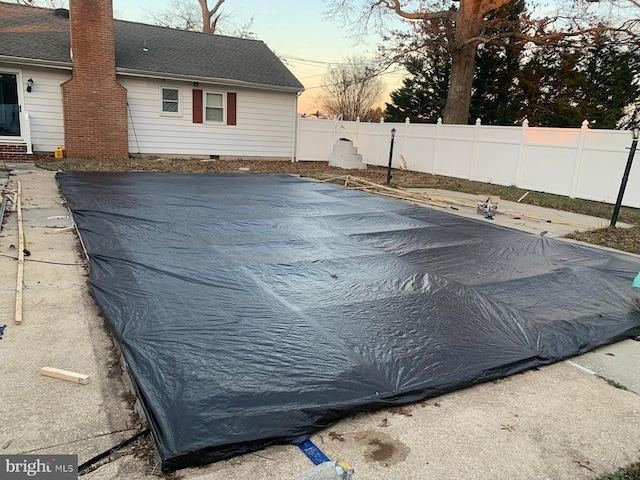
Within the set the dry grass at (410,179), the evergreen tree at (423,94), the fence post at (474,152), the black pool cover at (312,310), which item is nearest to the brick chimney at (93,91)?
A: the dry grass at (410,179)

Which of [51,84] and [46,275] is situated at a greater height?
[51,84]

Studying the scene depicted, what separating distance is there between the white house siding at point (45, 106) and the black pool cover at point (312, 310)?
749cm

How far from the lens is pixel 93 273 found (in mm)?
3850

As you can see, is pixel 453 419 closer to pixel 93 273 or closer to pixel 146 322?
pixel 146 322

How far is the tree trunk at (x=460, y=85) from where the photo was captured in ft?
51.5

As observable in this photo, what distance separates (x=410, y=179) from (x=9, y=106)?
437 inches

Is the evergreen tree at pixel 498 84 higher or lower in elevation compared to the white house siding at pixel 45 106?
higher

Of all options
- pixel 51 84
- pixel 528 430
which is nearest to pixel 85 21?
pixel 51 84

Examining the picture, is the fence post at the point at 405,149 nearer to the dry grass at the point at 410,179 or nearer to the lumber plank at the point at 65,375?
the dry grass at the point at 410,179

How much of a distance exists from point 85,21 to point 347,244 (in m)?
11.2

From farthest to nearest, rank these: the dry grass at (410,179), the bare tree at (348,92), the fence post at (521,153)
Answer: the bare tree at (348,92)
the fence post at (521,153)
the dry grass at (410,179)

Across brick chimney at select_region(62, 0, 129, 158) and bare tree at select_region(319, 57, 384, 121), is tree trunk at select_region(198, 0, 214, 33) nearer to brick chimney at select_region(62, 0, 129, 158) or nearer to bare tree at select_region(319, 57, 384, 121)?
bare tree at select_region(319, 57, 384, 121)

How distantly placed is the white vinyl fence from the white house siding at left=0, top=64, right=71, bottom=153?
764 centimetres

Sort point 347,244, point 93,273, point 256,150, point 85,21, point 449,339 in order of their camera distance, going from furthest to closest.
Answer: point 256,150, point 85,21, point 347,244, point 93,273, point 449,339
